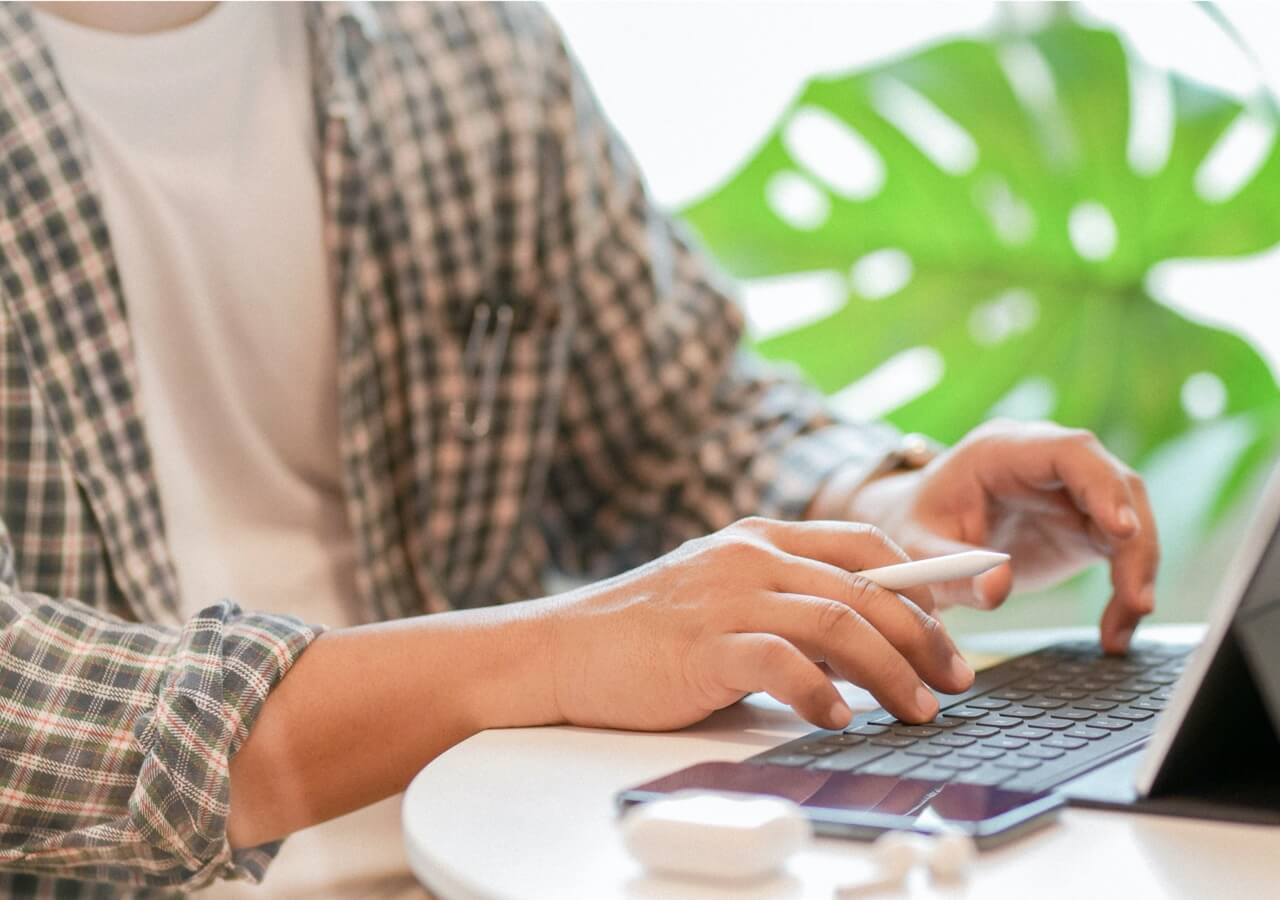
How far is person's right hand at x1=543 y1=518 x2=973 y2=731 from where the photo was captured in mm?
586

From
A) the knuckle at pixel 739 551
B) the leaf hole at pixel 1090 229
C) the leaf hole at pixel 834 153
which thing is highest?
the leaf hole at pixel 834 153

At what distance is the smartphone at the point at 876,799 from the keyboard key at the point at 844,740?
0.04m

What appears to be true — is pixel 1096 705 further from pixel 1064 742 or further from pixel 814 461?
pixel 814 461

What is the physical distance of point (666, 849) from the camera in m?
0.42

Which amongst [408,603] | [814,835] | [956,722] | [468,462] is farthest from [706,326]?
[814,835]

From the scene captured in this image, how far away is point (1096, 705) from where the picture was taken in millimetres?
629

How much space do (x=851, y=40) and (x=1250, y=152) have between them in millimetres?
537

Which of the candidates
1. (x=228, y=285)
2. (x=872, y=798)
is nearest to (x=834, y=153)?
(x=228, y=285)

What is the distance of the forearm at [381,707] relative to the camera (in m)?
0.64

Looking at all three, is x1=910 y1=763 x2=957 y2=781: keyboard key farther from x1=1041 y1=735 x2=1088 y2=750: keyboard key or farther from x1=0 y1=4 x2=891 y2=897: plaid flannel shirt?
x1=0 y1=4 x2=891 y2=897: plaid flannel shirt

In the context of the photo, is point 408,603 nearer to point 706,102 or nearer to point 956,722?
point 956,722

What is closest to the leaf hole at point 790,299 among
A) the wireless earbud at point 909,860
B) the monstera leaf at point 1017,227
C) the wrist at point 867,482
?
the monstera leaf at point 1017,227

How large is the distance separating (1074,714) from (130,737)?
42 centimetres

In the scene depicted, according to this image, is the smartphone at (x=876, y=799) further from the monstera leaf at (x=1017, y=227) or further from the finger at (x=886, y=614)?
the monstera leaf at (x=1017, y=227)
